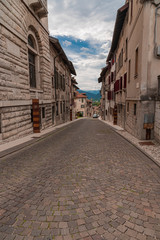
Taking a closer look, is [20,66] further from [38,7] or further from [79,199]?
[79,199]

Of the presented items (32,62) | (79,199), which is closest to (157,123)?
(79,199)

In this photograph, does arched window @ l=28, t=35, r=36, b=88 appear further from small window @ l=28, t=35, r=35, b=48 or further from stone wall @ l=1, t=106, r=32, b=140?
stone wall @ l=1, t=106, r=32, b=140

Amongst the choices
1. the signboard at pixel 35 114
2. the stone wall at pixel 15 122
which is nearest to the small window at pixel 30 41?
the signboard at pixel 35 114

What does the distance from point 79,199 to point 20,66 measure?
32.6 feet

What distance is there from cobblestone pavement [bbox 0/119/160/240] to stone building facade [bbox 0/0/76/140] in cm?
435

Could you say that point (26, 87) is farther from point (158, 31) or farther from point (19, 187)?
point (158, 31)

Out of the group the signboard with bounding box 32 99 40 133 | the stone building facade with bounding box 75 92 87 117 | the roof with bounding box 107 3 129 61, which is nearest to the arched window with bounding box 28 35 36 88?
the signboard with bounding box 32 99 40 133

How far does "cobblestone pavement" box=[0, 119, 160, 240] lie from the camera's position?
8.38 ft

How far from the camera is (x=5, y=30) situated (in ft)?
28.2

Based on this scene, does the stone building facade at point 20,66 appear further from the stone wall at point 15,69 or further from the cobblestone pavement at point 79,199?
the cobblestone pavement at point 79,199

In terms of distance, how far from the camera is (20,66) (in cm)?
1034

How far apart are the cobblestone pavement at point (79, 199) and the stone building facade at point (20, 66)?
4348 mm

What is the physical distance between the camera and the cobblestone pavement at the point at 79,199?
2.55 metres

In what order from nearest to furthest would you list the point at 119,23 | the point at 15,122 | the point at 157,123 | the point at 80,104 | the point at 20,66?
the point at 157,123
the point at 15,122
the point at 20,66
the point at 119,23
the point at 80,104
